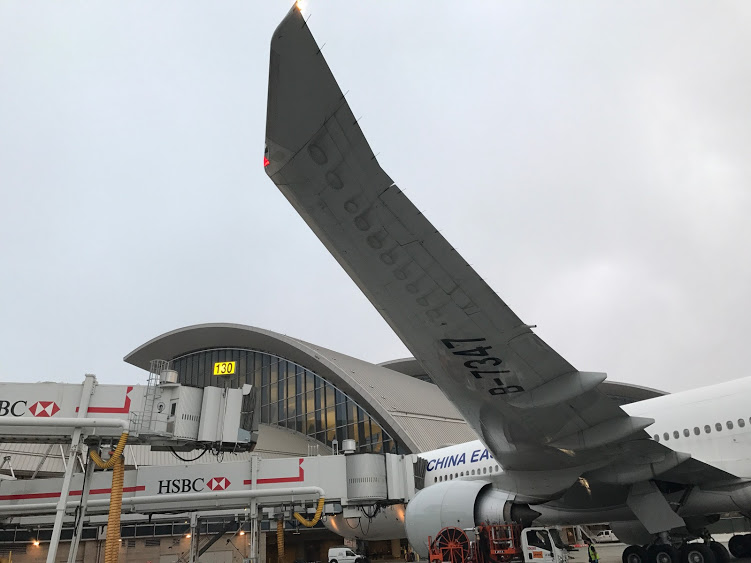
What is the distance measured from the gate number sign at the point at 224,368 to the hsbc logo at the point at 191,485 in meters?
32.0

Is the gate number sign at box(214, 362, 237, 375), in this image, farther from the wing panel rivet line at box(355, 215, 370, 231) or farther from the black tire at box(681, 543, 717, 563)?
the wing panel rivet line at box(355, 215, 370, 231)

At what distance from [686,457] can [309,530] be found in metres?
26.6

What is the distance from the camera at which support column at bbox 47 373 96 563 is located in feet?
27.7

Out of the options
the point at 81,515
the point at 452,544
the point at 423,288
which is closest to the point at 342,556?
the point at 452,544

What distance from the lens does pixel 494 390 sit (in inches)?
313

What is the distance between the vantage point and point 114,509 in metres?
9.25

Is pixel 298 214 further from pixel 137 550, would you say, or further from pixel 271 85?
pixel 137 550

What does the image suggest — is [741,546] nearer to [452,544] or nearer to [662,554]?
[662,554]

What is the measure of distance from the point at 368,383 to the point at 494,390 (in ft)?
90.0

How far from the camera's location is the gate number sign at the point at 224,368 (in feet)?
143

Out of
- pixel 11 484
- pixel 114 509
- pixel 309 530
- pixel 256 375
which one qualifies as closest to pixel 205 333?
pixel 256 375

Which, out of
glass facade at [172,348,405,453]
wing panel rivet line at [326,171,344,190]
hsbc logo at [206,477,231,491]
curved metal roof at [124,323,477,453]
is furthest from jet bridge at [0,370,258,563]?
curved metal roof at [124,323,477,453]

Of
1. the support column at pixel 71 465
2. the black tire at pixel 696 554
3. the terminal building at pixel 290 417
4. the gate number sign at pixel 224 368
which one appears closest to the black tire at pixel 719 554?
the black tire at pixel 696 554

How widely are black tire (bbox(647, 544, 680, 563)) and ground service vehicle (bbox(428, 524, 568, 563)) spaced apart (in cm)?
175
